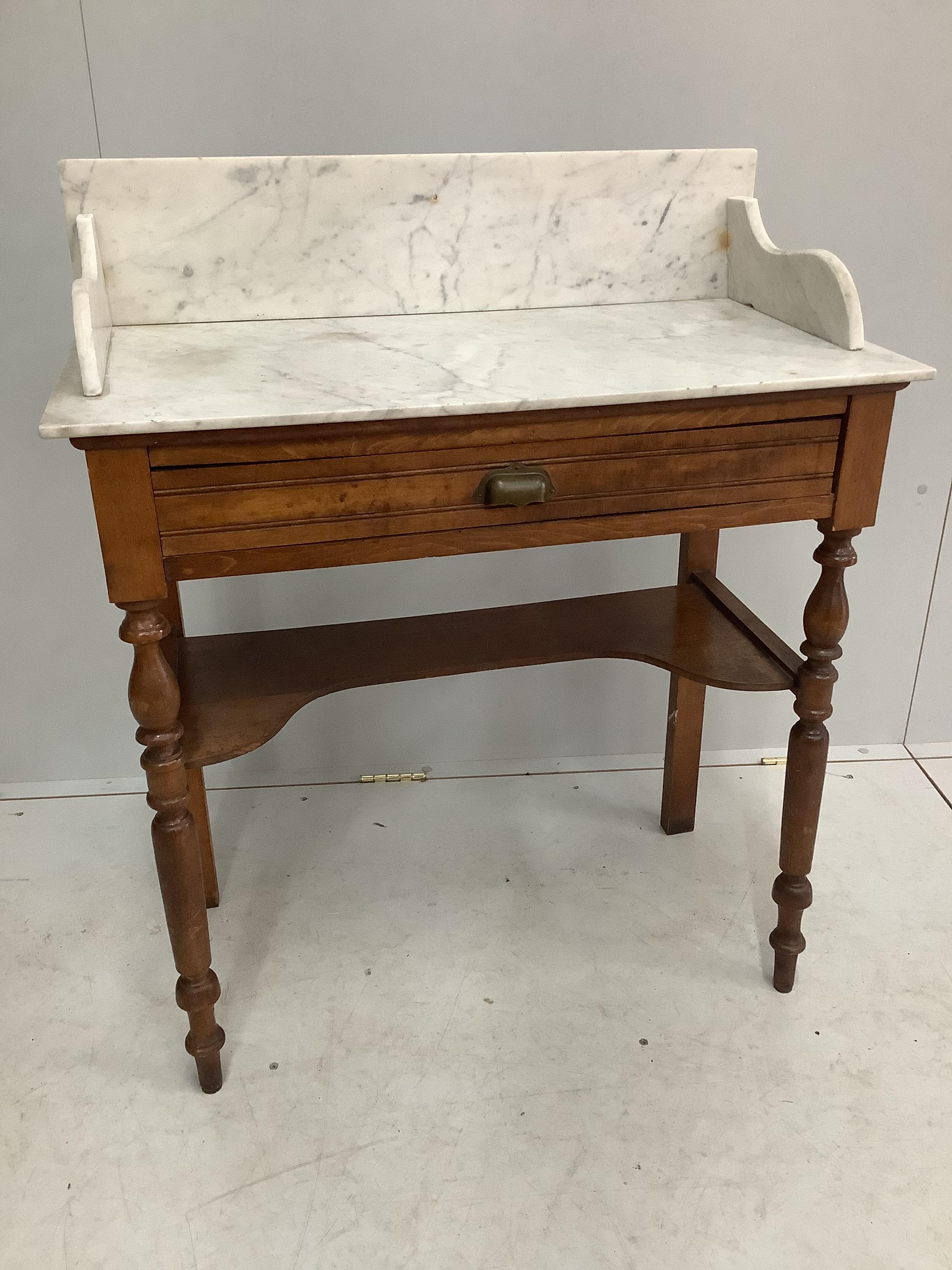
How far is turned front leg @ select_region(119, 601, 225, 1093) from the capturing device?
4.22 ft

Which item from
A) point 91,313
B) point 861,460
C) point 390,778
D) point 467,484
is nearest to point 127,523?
point 91,313

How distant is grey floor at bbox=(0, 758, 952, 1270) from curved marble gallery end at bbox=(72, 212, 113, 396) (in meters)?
1.01

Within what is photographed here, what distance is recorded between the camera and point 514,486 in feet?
4.16

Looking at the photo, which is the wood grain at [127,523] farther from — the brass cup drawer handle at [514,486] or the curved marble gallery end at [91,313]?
the brass cup drawer handle at [514,486]

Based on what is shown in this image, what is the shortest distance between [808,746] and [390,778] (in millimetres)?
974

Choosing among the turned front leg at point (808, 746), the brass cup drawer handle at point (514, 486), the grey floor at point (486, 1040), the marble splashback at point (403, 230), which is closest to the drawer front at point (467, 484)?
the brass cup drawer handle at point (514, 486)

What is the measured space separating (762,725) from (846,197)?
1.08 m

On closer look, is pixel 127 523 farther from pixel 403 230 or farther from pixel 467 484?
pixel 403 230

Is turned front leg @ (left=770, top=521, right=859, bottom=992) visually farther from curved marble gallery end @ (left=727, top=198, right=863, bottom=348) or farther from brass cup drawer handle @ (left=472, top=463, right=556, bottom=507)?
brass cup drawer handle @ (left=472, top=463, right=556, bottom=507)

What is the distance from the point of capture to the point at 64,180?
1.48m

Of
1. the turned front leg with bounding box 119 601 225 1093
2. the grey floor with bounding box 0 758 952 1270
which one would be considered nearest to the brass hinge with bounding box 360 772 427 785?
the grey floor with bounding box 0 758 952 1270

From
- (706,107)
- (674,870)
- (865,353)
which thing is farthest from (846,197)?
(674,870)

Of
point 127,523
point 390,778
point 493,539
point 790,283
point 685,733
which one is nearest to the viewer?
point 127,523

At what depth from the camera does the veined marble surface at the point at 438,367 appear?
1.18 metres
